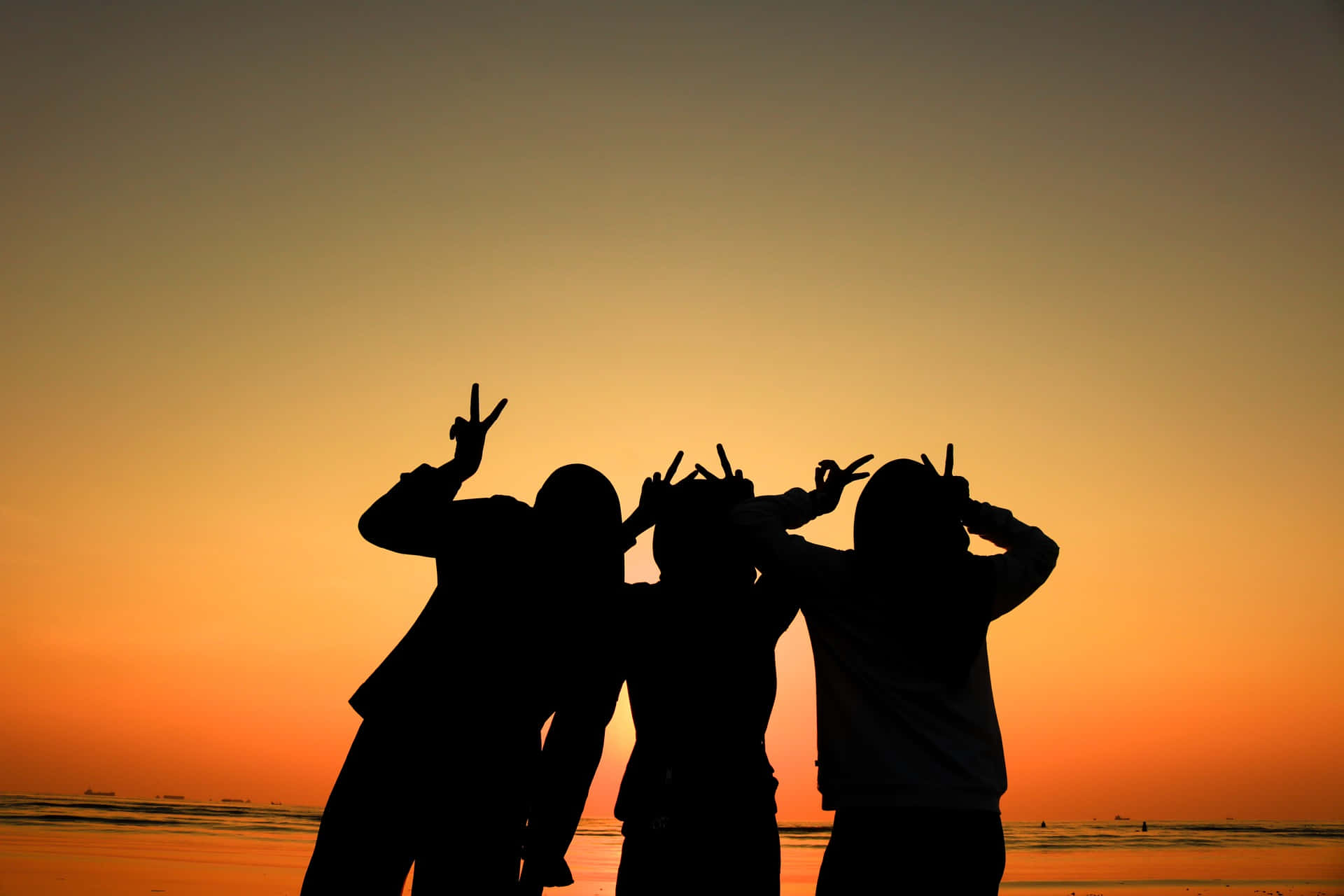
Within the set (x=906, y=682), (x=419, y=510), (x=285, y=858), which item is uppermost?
(x=419, y=510)

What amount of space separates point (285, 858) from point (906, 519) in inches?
658

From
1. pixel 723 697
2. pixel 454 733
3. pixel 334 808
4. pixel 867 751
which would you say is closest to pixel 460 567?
pixel 454 733

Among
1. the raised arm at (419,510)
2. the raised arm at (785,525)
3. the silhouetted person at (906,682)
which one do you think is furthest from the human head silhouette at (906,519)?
the raised arm at (419,510)

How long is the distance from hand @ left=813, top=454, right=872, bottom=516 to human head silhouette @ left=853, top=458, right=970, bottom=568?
1.59 feet

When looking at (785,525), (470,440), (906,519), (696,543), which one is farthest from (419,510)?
(906,519)

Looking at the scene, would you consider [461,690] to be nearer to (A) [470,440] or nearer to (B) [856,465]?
(A) [470,440]

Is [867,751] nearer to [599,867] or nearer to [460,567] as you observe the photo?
[460,567]

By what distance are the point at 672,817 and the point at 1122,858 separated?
23.5 meters

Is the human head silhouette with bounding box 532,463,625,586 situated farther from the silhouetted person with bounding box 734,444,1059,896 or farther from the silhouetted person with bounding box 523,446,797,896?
the silhouetted person with bounding box 734,444,1059,896

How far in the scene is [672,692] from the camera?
3176mm

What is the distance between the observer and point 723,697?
10.3 ft

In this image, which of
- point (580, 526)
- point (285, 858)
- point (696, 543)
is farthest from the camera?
point (285, 858)

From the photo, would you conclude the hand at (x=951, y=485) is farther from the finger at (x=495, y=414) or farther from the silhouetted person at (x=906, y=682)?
the finger at (x=495, y=414)

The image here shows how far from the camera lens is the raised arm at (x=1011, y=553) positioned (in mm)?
3086
